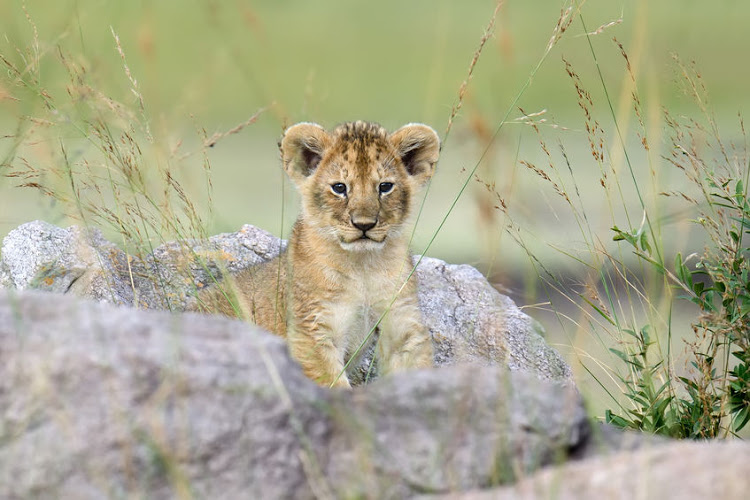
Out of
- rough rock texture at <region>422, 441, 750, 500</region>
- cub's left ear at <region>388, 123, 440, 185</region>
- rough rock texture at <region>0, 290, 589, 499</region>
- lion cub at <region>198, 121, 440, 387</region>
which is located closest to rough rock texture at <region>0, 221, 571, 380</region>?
lion cub at <region>198, 121, 440, 387</region>

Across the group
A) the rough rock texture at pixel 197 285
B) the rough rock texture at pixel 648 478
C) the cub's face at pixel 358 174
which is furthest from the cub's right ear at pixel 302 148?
the rough rock texture at pixel 648 478

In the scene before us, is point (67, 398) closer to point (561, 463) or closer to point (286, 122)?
point (561, 463)

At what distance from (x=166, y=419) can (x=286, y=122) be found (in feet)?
8.30

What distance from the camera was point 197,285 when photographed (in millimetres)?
6398

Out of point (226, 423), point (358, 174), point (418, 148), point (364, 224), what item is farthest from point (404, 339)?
point (226, 423)

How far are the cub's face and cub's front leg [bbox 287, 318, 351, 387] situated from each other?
0.51 metres

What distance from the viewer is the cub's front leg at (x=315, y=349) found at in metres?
5.07

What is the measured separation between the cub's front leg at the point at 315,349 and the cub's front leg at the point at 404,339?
28cm

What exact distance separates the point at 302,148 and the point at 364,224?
76 centimetres

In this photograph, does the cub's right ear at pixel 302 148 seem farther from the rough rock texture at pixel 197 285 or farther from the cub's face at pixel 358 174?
the rough rock texture at pixel 197 285

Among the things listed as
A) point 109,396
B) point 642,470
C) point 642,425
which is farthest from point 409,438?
Result: point 642,425

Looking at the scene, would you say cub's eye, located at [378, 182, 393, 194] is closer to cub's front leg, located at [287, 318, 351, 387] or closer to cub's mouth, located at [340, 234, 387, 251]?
cub's mouth, located at [340, 234, 387, 251]

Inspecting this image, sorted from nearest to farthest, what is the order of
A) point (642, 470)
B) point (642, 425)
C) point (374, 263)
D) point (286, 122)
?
1. point (642, 470)
2. point (642, 425)
3. point (286, 122)
4. point (374, 263)

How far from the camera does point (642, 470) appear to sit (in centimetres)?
257
